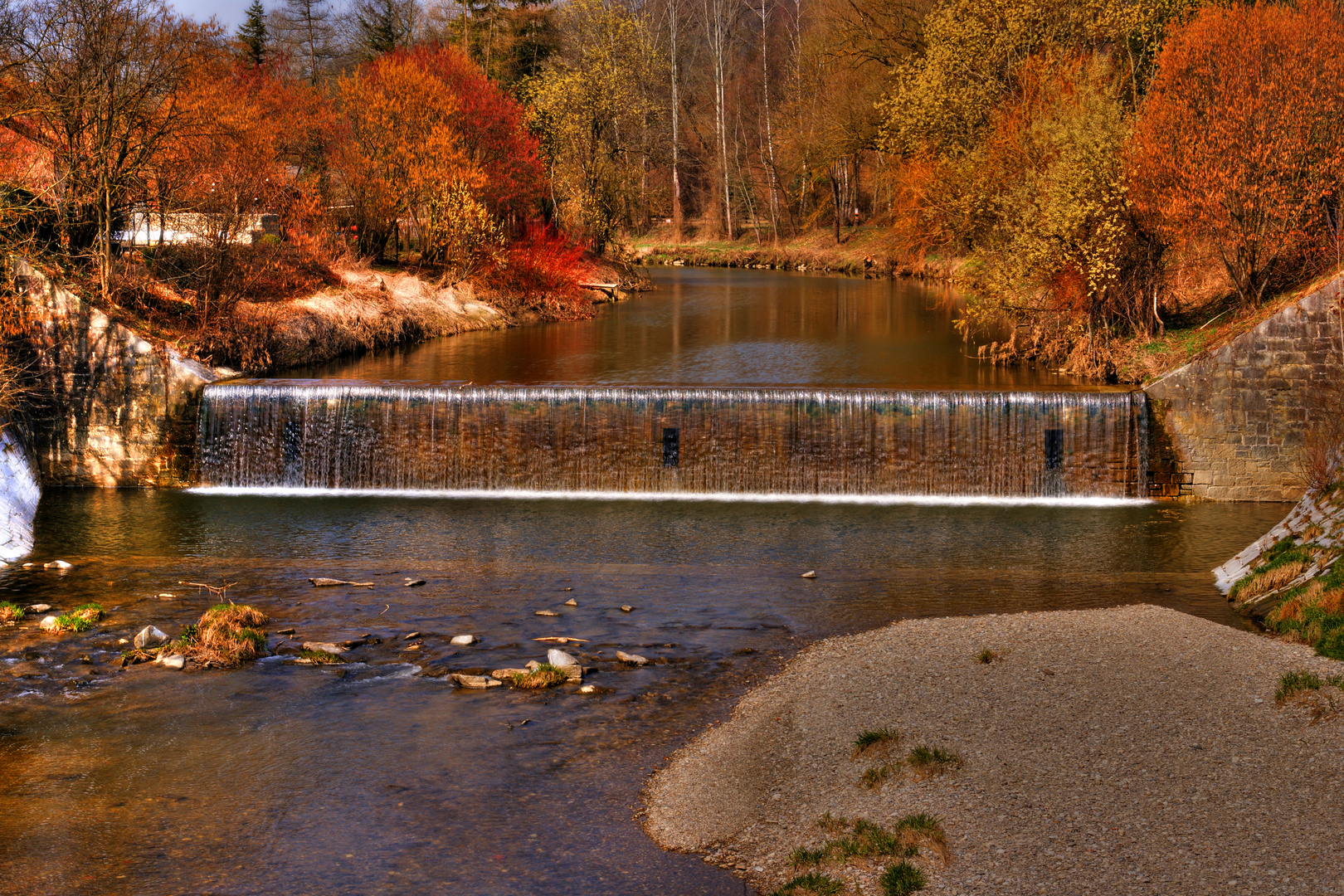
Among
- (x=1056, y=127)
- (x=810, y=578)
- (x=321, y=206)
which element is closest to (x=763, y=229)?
(x=321, y=206)

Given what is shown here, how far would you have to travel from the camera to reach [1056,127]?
24953mm

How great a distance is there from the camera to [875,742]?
28.9ft

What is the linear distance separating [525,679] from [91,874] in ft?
13.9

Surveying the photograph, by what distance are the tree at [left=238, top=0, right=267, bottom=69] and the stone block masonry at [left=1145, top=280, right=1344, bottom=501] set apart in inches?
2272

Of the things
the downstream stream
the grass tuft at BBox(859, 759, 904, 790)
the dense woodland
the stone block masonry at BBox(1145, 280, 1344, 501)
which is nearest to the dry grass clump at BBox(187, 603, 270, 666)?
the downstream stream

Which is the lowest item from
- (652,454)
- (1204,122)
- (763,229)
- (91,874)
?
(91,874)

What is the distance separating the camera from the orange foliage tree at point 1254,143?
20.4m

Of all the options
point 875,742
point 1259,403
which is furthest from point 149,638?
point 1259,403

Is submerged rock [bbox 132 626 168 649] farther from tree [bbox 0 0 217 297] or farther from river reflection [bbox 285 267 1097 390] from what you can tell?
tree [bbox 0 0 217 297]

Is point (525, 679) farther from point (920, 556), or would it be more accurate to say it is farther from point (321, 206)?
point (321, 206)

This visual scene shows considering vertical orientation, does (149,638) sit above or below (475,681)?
above

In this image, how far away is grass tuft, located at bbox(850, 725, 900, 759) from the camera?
8.72m

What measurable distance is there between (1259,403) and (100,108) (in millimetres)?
22730

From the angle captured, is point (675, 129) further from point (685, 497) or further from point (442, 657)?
point (442, 657)
